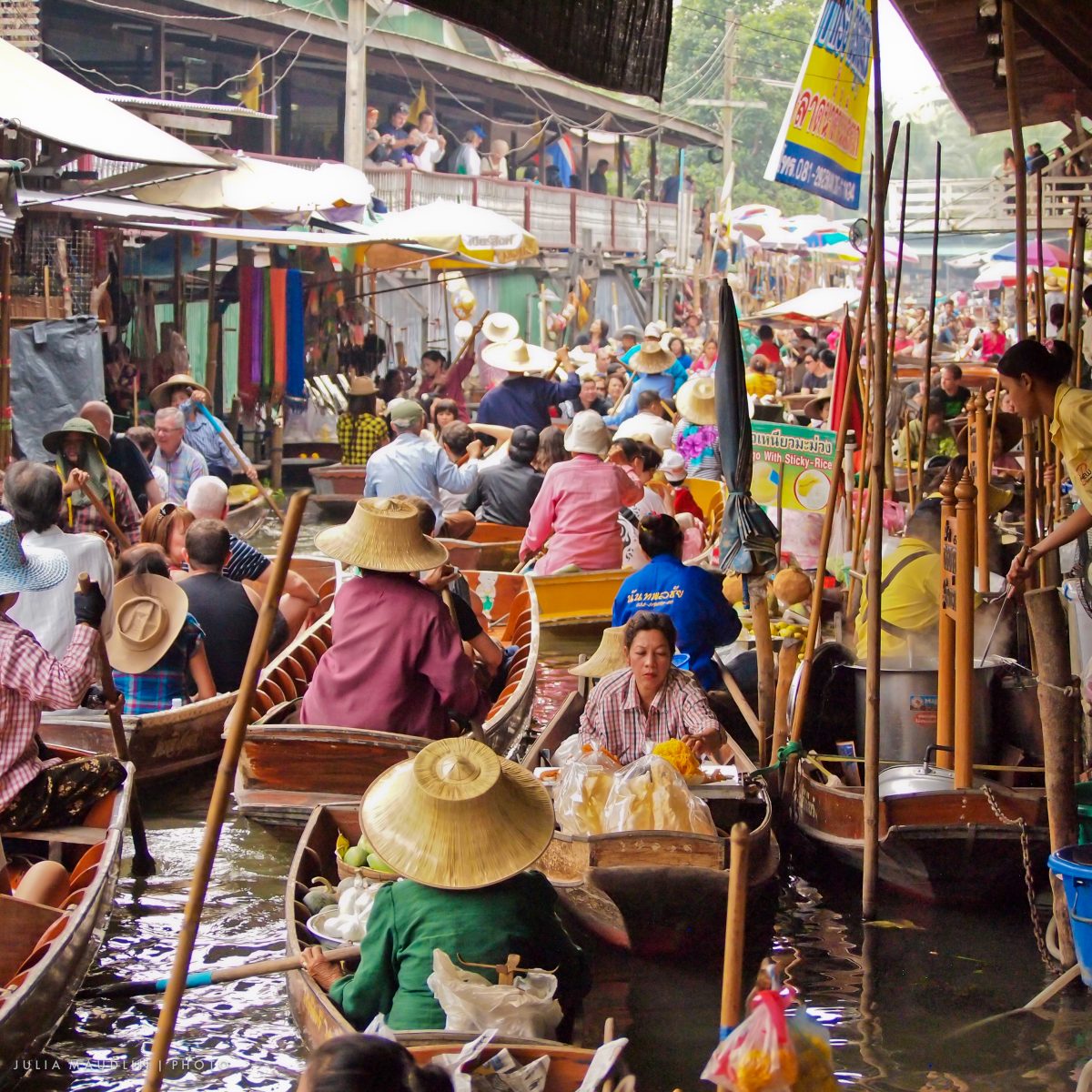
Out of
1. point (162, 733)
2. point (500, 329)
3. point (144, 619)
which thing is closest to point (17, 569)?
point (144, 619)

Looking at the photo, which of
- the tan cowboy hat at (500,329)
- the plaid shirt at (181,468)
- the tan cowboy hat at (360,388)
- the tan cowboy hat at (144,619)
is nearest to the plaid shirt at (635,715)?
the tan cowboy hat at (144,619)

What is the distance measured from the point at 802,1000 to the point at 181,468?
7153 millimetres

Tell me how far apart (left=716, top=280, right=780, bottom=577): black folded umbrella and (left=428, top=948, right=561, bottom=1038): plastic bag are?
3051 mm

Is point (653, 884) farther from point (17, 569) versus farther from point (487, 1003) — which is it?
point (17, 569)

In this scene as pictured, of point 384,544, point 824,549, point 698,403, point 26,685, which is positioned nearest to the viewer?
point 26,685

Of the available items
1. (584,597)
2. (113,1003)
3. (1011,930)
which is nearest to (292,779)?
(113,1003)

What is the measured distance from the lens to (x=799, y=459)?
796cm

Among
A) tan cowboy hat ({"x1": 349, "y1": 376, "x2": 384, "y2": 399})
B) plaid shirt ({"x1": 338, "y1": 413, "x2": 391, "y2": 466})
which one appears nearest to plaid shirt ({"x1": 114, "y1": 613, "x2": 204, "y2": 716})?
plaid shirt ({"x1": 338, "y1": 413, "x2": 391, "y2": 466})

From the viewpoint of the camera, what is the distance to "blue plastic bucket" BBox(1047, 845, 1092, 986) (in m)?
4.61

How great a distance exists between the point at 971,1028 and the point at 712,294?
3399 cm

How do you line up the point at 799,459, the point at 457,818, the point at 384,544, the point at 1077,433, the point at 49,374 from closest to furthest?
the point at 457,818
the point at 1077,433
the point at 384,544
the point at 799,459
the point at 49,374

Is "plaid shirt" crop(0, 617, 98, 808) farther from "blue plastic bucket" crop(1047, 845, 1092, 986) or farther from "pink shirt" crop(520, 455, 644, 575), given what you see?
"pink shirt" crop(520, 455, 644, 575)

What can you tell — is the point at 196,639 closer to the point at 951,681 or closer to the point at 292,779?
the point at 292,779

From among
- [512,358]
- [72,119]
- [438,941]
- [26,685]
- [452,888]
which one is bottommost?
[438,941]
